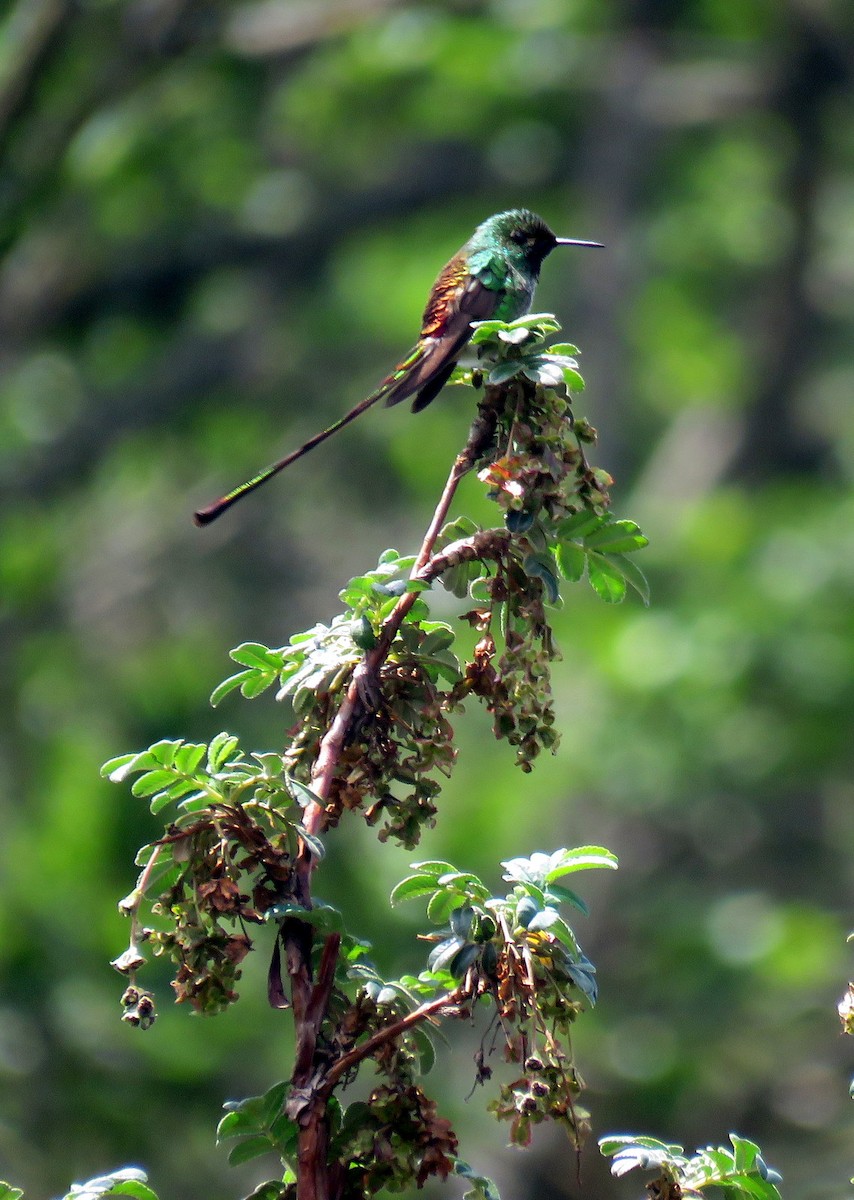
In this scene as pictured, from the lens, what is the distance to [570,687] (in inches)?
422

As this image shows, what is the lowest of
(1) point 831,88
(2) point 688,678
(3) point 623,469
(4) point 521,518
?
(4) point 521,518

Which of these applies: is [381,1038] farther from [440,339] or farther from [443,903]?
[440,339]

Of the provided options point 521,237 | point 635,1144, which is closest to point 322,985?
point 635,1144

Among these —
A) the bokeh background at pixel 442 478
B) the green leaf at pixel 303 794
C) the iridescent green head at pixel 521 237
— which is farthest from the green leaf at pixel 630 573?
the bokeh background at pixel 442 478

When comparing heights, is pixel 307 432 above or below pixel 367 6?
below

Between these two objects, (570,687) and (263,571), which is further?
(263,571)

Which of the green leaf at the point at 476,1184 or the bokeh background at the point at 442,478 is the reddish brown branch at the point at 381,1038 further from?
the bokeh background at the point at 442,478

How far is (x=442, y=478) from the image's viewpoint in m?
12.4

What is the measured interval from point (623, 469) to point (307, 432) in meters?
2.65

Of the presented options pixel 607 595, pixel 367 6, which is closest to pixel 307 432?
pixel 367 6

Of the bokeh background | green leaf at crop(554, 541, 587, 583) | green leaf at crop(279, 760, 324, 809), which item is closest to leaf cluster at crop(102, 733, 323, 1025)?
green leaf at crop(279, 760, 324, 809)

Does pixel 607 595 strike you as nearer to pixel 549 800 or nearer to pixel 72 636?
pixel 549 800

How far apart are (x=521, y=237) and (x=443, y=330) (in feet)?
2.30

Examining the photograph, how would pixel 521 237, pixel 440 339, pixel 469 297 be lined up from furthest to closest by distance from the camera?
pixel 521 237 < pixel 469 297 < pixel 440 339
